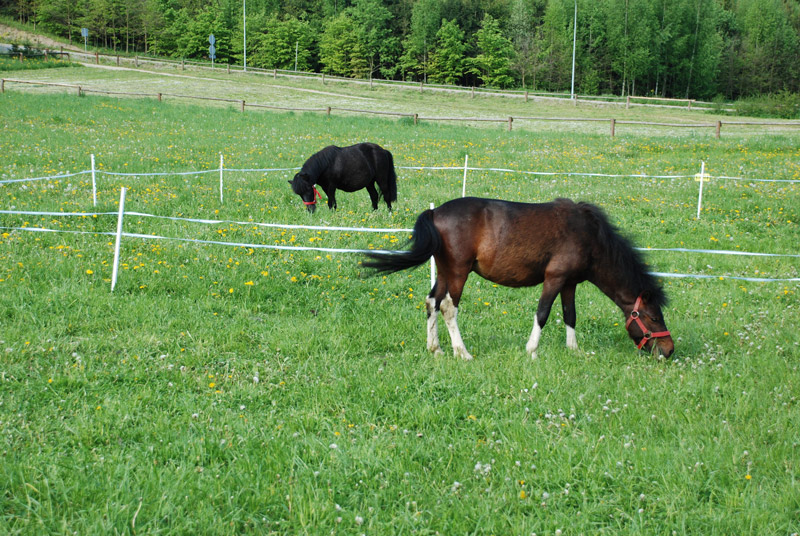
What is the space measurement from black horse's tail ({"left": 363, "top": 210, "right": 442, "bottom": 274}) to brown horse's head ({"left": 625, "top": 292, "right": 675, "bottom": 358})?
81.6 inches

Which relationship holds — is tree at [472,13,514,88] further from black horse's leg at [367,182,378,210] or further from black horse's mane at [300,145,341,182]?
black horse's mane at [300,145,341,182]

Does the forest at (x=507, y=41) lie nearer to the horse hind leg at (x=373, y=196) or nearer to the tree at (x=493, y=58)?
the tree at (x=493, y=58)

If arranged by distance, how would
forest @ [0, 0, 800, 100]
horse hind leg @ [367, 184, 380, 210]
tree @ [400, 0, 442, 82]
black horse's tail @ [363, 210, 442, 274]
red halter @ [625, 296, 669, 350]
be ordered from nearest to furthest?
black horse's tail @ [363, 210, 442, 274] < red halter @ [625, 296, 669, 350] < horse hind leg @ [367, 184, 380, 210] < forest @ [0, 0, 800, 100] < tree @ [400, 0, 442, 82]

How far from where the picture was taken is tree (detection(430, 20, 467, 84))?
79.0 m

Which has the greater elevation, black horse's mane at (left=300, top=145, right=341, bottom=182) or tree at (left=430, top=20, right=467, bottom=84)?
tree at (left=430, top=20, right=467, bottom=84)

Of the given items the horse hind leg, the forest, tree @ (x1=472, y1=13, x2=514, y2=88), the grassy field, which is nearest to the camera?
the grassy field

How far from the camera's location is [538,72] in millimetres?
76188

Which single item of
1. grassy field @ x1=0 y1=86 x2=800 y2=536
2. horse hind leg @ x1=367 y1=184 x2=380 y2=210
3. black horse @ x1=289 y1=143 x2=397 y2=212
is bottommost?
grassy field @ x1=0 y1=86 x2=800 y2=536

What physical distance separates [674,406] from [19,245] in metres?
8.55

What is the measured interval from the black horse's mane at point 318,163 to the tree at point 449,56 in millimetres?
70480

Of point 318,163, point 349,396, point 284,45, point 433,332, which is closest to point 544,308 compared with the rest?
point 433,332

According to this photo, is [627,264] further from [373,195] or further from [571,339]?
[373,195]

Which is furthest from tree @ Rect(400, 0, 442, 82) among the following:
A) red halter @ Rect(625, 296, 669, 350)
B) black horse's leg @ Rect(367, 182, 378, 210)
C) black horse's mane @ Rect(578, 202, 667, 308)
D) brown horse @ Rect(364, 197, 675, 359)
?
red halter @ Rect(625, 296, 669, 350)

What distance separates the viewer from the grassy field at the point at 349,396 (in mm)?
3490
